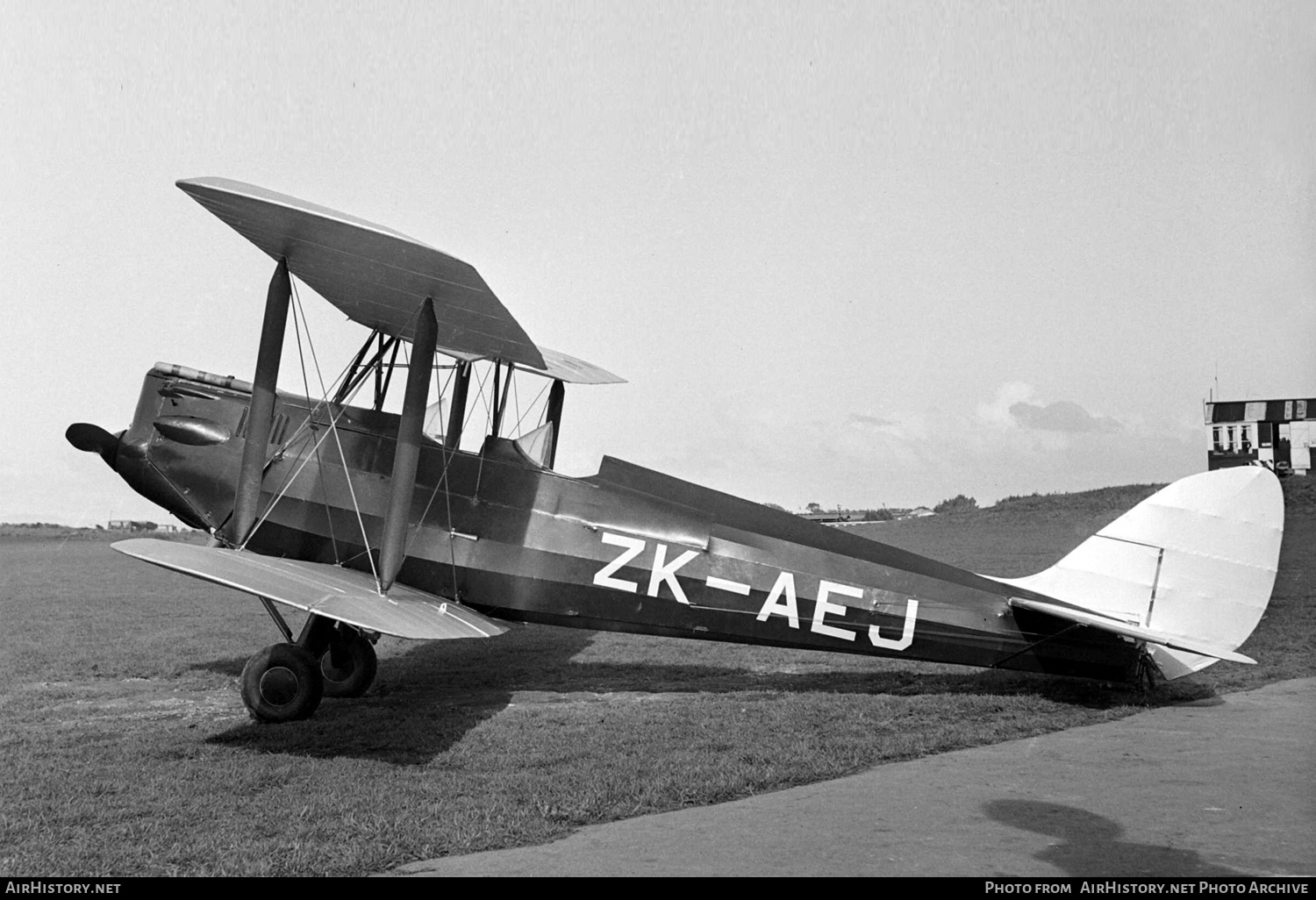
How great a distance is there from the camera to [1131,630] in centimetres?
670

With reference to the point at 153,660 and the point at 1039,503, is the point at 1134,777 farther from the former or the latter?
the point at 1039,503

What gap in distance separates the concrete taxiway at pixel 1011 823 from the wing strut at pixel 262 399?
3.77m

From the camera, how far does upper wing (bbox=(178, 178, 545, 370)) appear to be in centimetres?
600

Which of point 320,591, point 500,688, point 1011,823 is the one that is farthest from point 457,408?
point 1011,823

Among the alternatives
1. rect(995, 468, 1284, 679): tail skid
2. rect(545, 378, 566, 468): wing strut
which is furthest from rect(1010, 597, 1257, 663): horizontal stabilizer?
rect(545, 378, 566, 468): wing strut

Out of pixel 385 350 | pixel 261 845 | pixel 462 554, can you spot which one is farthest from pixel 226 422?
pixel 261 845

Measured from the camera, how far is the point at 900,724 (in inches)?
257

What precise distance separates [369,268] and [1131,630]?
5706mm

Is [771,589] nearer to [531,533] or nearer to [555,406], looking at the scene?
[531,533]

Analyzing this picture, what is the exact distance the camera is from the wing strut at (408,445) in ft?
21.8

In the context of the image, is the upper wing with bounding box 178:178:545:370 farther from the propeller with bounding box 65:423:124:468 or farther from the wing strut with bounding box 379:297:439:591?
the propeller with bounding box 65:423:124:468

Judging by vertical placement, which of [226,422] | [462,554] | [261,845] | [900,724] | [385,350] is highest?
[385,350]

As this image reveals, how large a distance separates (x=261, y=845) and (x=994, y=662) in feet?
17.3
